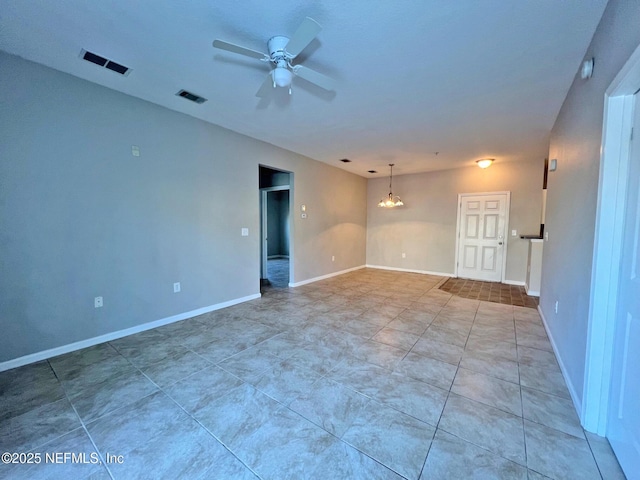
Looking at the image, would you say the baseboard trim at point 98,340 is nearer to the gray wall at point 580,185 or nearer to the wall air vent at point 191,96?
the wall air vent at point 191,96

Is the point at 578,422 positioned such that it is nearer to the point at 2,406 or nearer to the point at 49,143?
the point at 2,406

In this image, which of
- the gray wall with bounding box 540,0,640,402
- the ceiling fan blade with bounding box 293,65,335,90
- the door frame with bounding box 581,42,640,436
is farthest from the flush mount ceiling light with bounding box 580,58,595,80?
the ceiling fan blade with bounding box 293,65,335,90

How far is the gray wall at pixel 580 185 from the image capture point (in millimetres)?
1493

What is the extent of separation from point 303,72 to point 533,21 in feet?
5.30

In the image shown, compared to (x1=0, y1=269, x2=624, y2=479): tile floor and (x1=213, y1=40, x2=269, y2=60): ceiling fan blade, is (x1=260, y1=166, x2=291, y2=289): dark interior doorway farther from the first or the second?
(x1=213, y1=40, x2=269, y2=60): ceiling fan blade

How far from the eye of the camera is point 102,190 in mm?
2750

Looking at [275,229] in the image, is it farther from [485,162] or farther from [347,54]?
[347,54]

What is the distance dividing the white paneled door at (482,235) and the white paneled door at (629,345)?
190 inches

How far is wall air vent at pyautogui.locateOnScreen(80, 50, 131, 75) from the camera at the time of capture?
2211mm

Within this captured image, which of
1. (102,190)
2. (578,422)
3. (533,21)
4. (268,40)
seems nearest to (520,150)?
(533,21)

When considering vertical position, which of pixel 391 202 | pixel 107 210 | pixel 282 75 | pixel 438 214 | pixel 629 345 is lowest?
pixel 629 345

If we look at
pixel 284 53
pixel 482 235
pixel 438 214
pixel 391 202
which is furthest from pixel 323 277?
pixel 284 53

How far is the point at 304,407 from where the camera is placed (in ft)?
6.02

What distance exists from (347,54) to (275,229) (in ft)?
25.2
